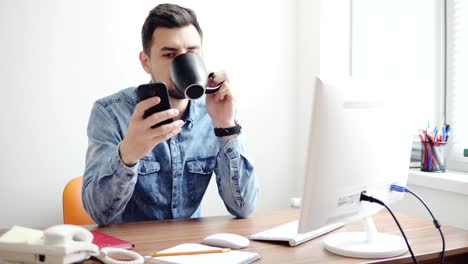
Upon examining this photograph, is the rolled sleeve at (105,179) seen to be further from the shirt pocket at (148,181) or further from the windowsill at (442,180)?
the windowsill at (442,180)

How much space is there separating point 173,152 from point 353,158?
2.31ft

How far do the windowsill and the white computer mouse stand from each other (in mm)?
984

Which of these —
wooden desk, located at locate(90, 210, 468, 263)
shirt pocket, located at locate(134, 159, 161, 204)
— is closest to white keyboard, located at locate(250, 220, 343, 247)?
wooden desk, located at locate(90, 210, 468, 263)

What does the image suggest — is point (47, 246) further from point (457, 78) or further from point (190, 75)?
point (457, 78)

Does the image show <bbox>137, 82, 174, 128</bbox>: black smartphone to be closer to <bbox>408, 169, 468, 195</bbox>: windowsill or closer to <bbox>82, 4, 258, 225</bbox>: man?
<bbox>82, 4, 258, 225</bbox>: man

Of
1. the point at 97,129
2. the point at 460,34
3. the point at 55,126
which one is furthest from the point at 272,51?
the point at 97,129

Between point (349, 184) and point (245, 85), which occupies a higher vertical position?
point (245, 85)

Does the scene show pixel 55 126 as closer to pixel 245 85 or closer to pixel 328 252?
Answer: pixel 245 85

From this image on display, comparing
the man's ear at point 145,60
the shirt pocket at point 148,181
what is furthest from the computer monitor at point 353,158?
the man's ear at point 145,60

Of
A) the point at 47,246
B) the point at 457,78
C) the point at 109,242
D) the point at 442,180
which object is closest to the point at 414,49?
the point at 457,78

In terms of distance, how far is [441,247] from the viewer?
114 cm

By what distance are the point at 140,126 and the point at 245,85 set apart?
4.54 ft

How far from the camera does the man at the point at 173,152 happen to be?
145cm

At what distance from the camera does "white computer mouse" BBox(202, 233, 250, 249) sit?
1.11 metres
